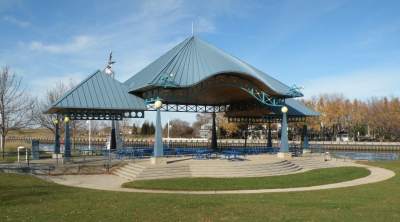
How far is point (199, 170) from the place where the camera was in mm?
24625

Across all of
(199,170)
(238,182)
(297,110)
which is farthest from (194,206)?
(297,110)

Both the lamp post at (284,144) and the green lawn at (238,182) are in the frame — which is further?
the lamp post at (284,144)

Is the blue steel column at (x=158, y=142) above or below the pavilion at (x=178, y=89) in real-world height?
below

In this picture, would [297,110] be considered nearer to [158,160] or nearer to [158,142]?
[158,142]

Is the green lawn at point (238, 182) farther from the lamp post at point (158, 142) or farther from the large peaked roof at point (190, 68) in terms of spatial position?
the large peaked roof at point (190, 68)

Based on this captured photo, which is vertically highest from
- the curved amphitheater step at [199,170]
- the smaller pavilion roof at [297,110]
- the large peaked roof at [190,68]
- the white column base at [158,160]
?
the large peaked roof at [190,68]

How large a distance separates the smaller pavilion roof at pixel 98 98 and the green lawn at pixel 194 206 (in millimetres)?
10540

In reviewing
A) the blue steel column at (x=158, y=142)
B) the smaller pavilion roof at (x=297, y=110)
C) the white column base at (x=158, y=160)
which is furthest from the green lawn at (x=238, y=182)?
the smaller pavilion roof at (x=297, y=110)

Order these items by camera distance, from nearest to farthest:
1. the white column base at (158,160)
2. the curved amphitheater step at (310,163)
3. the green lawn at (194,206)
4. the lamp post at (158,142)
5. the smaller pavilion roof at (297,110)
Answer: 1. the green lawn at (194,206)
2. the white column base at (158,160)
3. the lamp post at (158,142)
4. the curved amphitheater step at (310,163)
5. the smaller pavilion roof at (297,110)

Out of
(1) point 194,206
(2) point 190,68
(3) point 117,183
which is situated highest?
(2) point 190,68

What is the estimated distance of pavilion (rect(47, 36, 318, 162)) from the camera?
29016 mm

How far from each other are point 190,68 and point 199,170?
9.06 meters

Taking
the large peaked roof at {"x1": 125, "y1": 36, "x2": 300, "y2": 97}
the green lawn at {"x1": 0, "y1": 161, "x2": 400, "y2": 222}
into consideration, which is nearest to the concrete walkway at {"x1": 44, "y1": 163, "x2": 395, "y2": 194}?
the green lawn at {"x1": 0, "y1": 161, "x2": 400, "y2": 222}

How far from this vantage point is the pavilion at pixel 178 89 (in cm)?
2902
